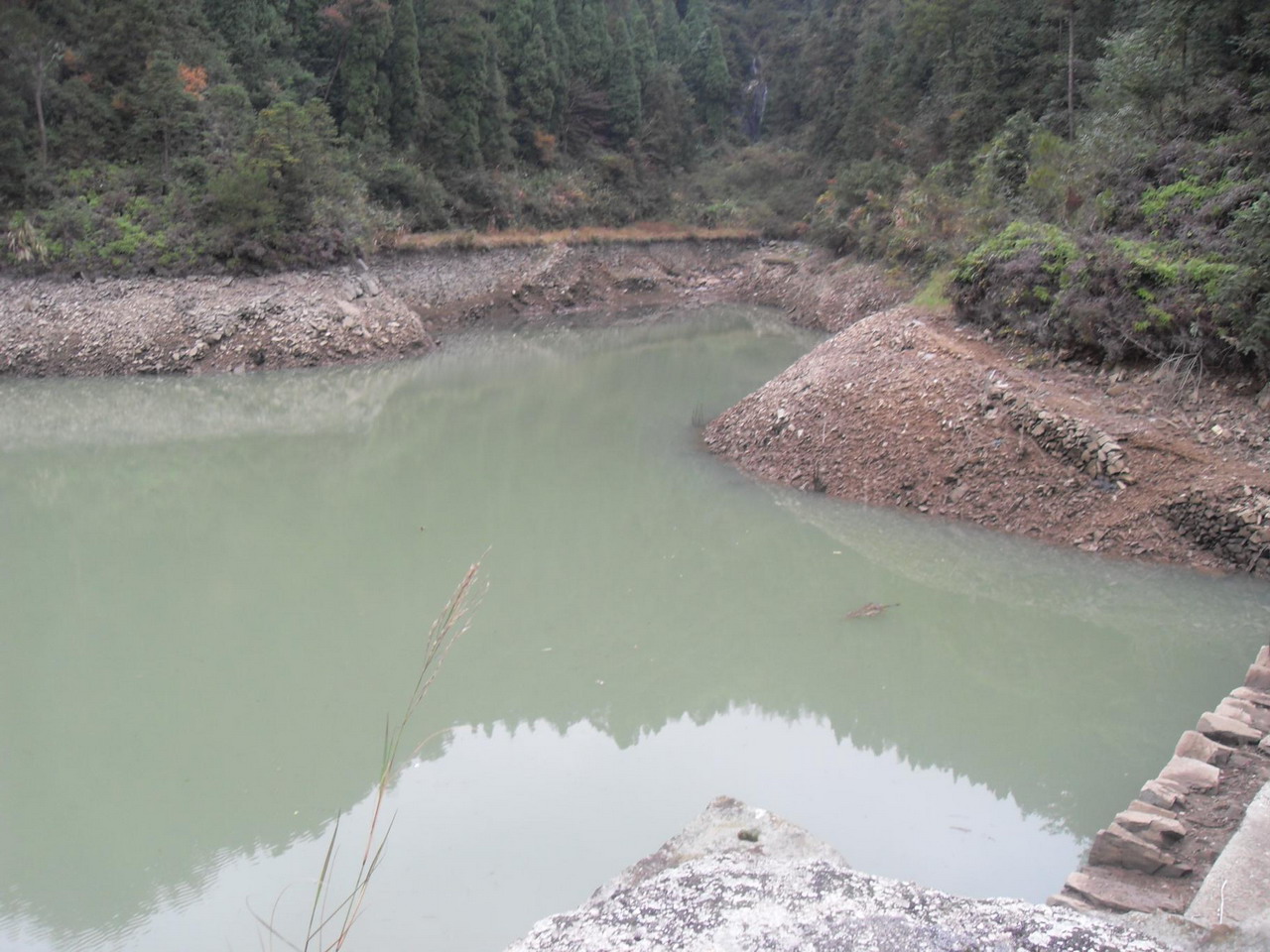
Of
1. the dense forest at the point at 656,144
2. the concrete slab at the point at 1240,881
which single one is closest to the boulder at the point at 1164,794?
the concrete slab at the point at 1240,881

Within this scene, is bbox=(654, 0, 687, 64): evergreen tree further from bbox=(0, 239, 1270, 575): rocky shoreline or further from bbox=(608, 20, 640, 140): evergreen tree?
bbox=(0, 239, 1270, 575): rocky shoreline

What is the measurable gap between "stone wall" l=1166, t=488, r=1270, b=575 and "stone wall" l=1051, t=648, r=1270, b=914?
139 inches

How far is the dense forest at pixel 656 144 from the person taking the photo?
11.9 m

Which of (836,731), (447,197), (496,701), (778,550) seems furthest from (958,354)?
(447,197)

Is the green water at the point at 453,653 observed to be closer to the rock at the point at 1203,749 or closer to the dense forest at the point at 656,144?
the rock at the point at 1203,749

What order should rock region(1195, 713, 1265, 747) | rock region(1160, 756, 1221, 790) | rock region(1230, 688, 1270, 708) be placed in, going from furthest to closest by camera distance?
rock region(1230, 688, 1270, 708) < rock region(1195, 713, 1265, 747) < rock region(1160, 756, 1221, 790)

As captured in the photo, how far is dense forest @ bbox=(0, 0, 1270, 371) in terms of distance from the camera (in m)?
11.9

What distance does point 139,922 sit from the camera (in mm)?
4840

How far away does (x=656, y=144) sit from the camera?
37844 mm

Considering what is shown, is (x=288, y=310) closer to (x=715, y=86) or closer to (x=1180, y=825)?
(x=1180, y=825)

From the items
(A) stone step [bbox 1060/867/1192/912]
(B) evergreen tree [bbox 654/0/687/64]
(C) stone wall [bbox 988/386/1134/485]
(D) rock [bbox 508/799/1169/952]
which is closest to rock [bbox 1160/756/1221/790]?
(A) stone step [bbox 1060/867/1192/912]

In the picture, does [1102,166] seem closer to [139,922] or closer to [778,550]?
[778,550]

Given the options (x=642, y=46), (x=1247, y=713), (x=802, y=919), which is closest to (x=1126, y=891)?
(x=1247, y=713)

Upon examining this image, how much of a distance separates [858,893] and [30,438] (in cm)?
1508
